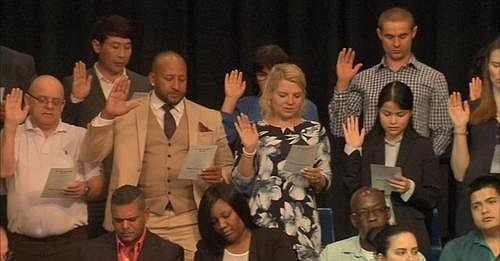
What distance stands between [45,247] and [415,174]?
1706 millimetres

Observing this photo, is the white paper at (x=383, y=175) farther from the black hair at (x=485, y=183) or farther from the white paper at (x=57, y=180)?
the white paper at (x=57, y=180)

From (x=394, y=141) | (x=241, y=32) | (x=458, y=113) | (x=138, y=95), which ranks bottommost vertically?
(x=394, y=141)

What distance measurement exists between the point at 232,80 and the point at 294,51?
4.39 feet

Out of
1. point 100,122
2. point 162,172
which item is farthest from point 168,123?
point 100,122

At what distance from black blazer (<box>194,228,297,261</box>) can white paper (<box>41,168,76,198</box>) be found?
661mm

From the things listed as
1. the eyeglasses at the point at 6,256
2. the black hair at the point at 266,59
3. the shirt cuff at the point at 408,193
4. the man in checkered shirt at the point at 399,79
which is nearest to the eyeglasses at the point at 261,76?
the black hair at the point at 266,59

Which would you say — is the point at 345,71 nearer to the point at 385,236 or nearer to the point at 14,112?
the point at 385,236

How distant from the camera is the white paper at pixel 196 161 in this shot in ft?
17.9

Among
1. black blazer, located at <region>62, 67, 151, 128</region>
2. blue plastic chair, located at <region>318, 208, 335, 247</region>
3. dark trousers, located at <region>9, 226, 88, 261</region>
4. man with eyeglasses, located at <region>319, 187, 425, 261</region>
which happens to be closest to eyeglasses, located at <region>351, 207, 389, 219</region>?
man with eyeglasses, located at <region>319, 187, 425, 261</region>

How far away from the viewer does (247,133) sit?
5469mm

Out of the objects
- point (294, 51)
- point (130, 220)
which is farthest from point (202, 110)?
point (294, 51)

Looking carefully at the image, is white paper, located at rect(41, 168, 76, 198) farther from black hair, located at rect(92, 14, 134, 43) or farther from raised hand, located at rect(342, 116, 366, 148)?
raised hand, located at rect(342, 116, 366, 148)

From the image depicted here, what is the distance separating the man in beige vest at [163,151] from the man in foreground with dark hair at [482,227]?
1122 millimetres

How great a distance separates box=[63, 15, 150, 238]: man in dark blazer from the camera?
5.75 m
